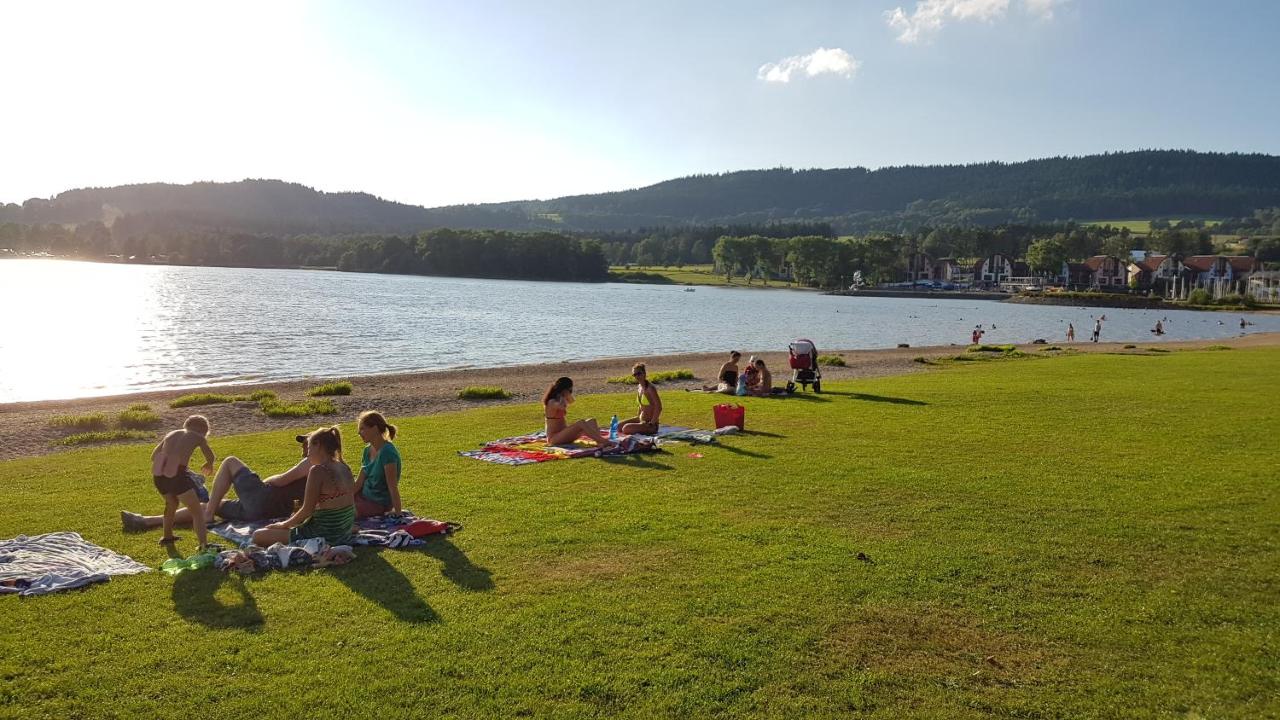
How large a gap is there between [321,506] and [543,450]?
5.55 meters

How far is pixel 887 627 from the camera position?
21.8 feet

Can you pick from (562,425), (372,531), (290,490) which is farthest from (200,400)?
(372,531)

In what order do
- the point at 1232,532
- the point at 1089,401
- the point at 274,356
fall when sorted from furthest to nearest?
the point at 274,356 → the point at 1089,401 → the point at 1232,532

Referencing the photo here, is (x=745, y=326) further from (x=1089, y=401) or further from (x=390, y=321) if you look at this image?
(x=1089, y=401)

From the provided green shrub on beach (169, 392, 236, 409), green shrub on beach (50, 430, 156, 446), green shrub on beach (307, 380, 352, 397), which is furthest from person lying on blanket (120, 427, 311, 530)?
green shrub on beach (307, 380, 352, 397)

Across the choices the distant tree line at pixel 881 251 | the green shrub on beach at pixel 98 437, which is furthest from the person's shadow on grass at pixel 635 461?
the distant tree line at pixel 881 251

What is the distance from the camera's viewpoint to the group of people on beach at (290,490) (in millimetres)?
8461

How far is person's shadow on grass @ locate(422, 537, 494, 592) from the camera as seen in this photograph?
7.52 m

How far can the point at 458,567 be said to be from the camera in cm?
798

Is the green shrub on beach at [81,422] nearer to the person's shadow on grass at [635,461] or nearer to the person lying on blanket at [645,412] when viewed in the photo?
the person lying on blanket at [645,412]

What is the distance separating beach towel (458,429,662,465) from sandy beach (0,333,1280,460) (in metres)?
7.73

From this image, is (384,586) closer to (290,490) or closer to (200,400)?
(290,490)

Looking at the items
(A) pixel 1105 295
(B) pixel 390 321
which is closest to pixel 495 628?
(B) pixel 390 321

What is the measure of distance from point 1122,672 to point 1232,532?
4.48 metres
